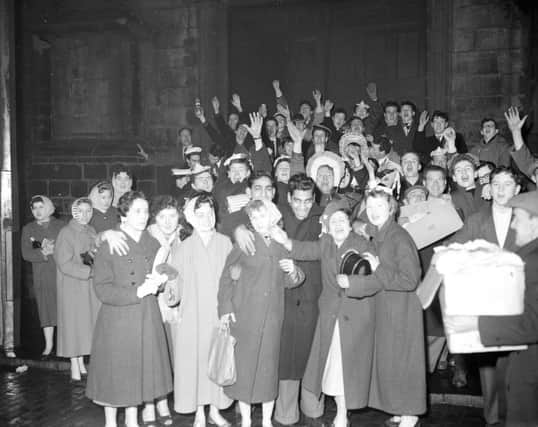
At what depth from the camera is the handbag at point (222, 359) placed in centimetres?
446

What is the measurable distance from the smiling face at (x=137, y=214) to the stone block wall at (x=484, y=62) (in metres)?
6.73

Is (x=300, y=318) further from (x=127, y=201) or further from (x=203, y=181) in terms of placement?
(x=203, y=181)

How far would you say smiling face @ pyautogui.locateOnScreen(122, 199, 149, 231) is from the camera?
4.62 m

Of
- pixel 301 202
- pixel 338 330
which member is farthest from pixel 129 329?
pixel 301 202

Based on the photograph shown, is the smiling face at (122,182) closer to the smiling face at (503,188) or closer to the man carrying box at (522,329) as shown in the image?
the smiling face at (503,188)

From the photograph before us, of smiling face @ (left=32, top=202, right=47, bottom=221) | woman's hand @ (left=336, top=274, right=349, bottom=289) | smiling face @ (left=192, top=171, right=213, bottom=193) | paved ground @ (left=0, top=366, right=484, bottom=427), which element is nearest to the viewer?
woman's hand @ (left=336, top=274, right=349, bottom=289)

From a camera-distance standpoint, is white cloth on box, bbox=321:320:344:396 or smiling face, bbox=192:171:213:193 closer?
white cloth on box, bbox=321:320:344:396

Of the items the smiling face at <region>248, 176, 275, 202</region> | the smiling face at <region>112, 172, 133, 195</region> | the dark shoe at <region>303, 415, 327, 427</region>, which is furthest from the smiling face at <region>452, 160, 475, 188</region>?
the smiling face at <region>112, 172, 133, 195</region>

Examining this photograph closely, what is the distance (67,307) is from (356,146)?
12.8ft

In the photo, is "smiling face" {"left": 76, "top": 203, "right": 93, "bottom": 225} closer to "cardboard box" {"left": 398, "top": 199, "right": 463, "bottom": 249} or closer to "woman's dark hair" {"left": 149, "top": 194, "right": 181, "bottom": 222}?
"woman's dark hair" {"left": 149, "top": 194, "right": 181, "bottom": 222}

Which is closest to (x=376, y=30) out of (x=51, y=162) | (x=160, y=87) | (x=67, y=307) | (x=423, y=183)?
(x=160, y=87)

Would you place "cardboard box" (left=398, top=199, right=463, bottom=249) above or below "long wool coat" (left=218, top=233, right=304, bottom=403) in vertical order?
above

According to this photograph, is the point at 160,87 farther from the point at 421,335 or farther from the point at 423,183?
the point at 421,335

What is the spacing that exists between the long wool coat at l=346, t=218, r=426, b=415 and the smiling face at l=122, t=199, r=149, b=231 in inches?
73.7
